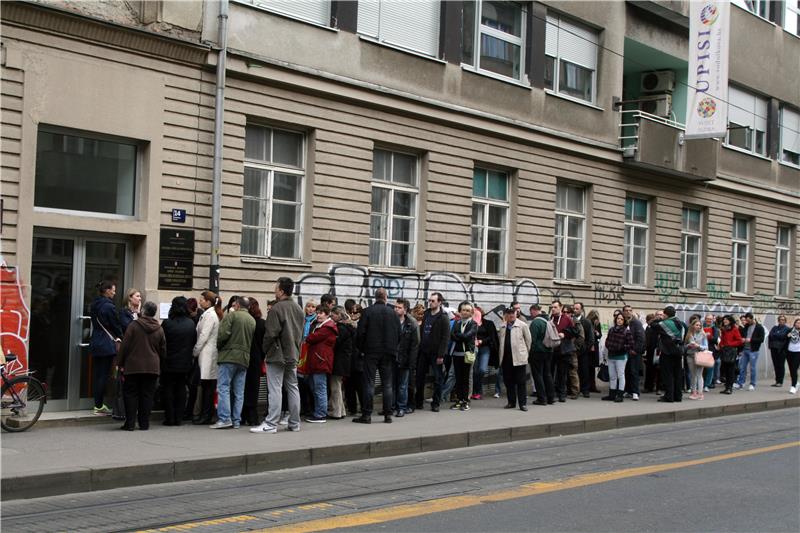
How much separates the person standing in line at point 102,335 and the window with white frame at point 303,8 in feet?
17.5

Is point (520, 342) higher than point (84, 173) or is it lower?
lower

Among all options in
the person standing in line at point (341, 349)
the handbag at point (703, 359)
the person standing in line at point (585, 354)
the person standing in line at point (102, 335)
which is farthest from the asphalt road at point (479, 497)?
the handbag at point (703, 359)

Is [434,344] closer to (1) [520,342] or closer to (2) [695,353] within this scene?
(1) [520,342]

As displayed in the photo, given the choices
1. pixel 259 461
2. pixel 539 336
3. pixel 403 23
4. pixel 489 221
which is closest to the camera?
pixel 259 461

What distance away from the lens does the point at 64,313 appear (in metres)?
13.7

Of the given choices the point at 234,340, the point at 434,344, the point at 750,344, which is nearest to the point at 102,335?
the point at 234,340

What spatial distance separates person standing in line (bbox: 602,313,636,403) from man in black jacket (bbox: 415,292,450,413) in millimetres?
4357

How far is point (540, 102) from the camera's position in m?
21.8

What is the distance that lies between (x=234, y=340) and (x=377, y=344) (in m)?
2.17

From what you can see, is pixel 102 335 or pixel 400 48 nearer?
pixel 102 335

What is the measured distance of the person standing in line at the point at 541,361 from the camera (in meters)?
17.5

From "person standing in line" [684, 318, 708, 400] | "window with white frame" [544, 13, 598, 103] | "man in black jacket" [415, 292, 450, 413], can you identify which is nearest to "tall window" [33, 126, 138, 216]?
"man in black jacket" [415, 292, 450, 413]

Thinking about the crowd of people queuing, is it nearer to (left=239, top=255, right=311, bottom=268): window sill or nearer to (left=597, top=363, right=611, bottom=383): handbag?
(left=597, top=363, right=611, bottom=383): handbag

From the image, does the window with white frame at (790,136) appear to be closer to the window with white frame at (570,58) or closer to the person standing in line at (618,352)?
the window with white frame at (570,58)
